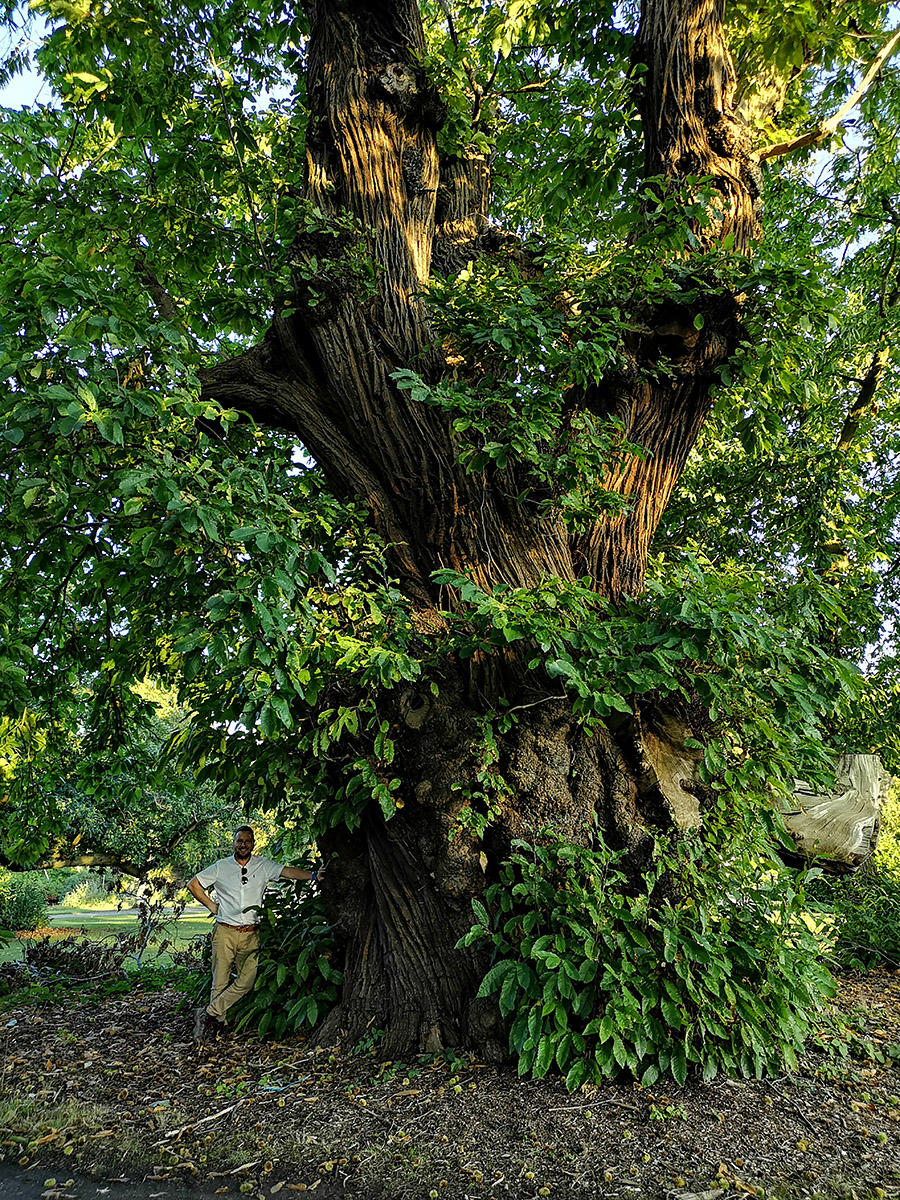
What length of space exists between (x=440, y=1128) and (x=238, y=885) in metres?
2.61

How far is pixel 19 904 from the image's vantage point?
42.6 feet

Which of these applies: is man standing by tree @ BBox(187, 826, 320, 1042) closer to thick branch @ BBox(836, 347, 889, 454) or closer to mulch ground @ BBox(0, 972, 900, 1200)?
mulch ground @ BBox(0, 972, 900, 1200)

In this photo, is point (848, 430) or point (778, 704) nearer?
point (778, 704)

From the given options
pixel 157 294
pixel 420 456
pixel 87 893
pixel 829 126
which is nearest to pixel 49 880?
pixel 87 893

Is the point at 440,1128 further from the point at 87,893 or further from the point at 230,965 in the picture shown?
the point at 87,893

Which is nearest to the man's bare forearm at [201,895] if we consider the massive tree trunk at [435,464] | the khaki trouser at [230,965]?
the khaki trouser at [230,965]

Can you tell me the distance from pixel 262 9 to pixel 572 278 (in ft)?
14.6

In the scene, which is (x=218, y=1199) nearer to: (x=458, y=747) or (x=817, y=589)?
(x=458, y=747)

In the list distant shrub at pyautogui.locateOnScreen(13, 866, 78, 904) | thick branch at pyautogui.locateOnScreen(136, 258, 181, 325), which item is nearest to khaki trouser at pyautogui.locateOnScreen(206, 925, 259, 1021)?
thick branch at pyautogui.locateOnScreen(136, 258, 181, 325)

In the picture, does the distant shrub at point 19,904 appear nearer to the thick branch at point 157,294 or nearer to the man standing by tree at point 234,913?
the man standing by tree at point 234,913

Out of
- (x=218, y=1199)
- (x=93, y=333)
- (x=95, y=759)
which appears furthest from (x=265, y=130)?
(x=218, y=1199)

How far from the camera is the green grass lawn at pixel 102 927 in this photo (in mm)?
10255

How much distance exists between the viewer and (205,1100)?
4.18 metres

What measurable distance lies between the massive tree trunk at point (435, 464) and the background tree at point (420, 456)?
1.0 inches
